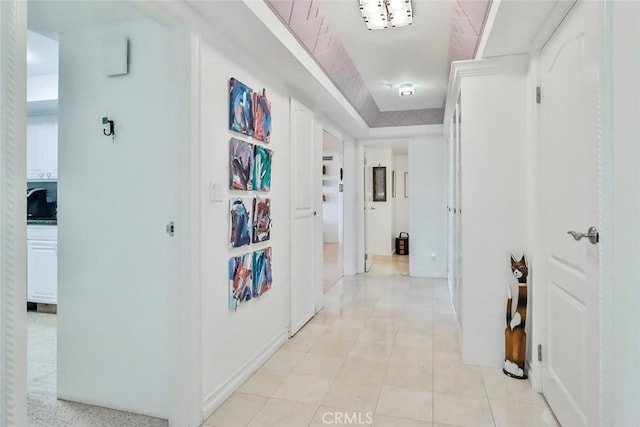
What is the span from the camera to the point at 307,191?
10.9 ft

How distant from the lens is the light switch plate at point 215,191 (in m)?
1.92

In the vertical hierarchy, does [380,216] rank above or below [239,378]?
above

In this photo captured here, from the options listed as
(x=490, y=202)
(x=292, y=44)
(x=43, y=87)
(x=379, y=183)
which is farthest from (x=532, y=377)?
(x=379, y=183)

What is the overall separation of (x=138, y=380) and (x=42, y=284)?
2363 millimetres

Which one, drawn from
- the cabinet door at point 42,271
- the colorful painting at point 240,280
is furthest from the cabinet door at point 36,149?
the colorful painting at point 240,280

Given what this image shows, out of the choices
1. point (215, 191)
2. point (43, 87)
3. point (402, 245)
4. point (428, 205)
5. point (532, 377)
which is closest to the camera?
point (215, 191)

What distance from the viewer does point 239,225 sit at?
2.18 metres

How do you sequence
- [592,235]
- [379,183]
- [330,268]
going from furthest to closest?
[379,183]
[330,268]
[592,235]

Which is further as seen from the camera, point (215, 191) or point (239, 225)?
point (239, 225)

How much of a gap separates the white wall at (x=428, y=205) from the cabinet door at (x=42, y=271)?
4.22 m

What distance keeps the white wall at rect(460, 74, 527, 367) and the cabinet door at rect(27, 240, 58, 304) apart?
363 centimetres

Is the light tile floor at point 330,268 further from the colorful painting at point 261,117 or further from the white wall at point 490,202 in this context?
the colorful painting at point 261,117

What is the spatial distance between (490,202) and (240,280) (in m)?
1.65

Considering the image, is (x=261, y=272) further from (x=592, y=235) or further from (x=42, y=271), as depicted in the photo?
(x=42, y=271)
